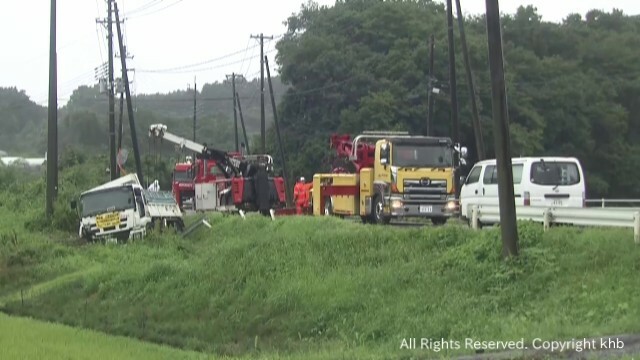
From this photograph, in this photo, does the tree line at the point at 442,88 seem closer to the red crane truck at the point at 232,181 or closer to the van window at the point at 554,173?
the red crane truck at the point at 232,181

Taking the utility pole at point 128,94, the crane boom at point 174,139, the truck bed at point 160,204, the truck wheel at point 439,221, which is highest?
the utility pole at point 128,94

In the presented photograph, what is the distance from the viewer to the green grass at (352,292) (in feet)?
38.6

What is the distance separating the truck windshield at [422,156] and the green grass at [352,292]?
325 cm

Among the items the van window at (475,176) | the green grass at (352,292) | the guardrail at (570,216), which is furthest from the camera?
the van window at (475,176)

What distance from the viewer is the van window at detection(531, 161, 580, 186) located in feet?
63.4

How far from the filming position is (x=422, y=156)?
22.6 metres

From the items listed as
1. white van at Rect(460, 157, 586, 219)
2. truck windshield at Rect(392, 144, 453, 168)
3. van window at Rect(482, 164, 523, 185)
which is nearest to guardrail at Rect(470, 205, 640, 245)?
white van at Rect(460, 157, 586, 219)

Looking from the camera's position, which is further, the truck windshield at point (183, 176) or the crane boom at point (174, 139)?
the truck windshield at point (183, 176)

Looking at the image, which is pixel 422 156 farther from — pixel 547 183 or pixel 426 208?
pixel 547 183

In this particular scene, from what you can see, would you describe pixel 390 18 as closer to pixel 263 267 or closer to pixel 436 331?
pixel 263 267

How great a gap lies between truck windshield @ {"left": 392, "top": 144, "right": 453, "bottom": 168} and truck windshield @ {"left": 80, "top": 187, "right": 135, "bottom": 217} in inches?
405

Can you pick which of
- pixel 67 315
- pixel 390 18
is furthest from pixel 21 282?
pixel 390 18

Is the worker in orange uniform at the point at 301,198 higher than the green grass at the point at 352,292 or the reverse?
higher

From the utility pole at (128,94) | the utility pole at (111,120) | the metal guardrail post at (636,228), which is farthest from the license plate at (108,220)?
the metal guardrail post at (636,228)
